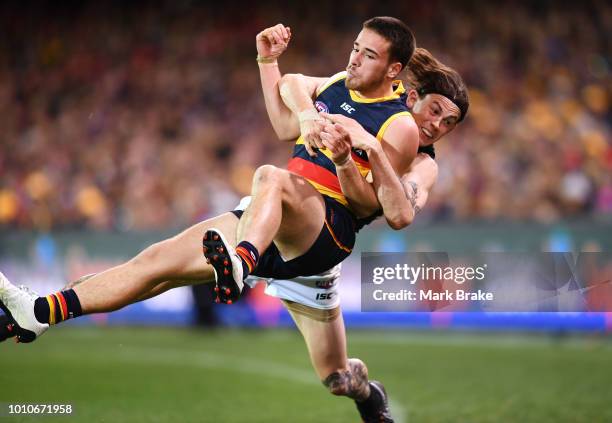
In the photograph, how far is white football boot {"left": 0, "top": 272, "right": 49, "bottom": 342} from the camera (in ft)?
17.1

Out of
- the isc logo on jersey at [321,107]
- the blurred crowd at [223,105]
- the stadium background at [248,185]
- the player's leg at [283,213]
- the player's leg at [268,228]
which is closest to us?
the player's leg at [268,228]

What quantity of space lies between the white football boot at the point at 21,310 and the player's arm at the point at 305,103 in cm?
173

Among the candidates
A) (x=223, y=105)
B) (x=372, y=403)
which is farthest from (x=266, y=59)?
(x=223, y=105)

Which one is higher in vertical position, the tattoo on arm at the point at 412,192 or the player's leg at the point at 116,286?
the tattoo on arm at the point at 412,192

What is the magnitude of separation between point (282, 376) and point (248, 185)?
522 centimetres

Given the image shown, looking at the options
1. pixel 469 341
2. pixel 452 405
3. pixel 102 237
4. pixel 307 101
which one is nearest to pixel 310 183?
pixel 307 101

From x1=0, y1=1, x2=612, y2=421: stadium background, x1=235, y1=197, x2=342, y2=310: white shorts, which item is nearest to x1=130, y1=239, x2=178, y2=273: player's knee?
x1=235, y1=197, x2=342, y2=310: white shorts

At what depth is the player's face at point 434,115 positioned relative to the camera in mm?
5980

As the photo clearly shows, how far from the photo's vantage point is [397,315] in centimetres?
1402

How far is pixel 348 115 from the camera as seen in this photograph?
5590 millimetres

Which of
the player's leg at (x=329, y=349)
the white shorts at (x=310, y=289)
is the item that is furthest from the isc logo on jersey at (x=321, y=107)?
the player's leg at (x=329, y=349)

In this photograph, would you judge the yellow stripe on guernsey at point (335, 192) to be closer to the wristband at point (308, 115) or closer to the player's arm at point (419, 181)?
the wristband at point (308, 115)

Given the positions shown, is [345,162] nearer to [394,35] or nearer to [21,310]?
[394,35]

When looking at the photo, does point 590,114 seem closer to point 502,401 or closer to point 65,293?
point 502,401
